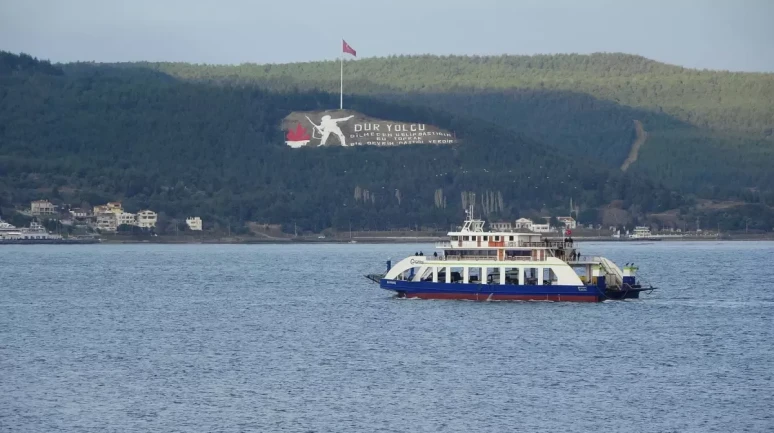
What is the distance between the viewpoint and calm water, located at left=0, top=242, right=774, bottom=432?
57.1 meters

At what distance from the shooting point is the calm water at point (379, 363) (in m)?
57.1

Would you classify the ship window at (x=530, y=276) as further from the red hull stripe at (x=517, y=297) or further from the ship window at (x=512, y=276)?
the red hull stripe at (x=517, y=297)

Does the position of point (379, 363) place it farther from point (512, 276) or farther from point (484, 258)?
point (512, 276)

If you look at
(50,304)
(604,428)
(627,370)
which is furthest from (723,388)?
(50,304)

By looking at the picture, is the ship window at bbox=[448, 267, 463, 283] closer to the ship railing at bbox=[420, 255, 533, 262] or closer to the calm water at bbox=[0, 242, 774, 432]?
the ship railing at bbox=[420, 255, 533, 262]

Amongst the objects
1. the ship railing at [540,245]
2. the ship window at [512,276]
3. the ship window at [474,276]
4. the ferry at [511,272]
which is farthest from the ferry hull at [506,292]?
the ship railing at [540,245]

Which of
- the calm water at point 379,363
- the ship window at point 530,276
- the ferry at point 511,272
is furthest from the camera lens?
the ship window at point 530,276

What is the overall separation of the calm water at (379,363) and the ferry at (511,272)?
1288 millimetres

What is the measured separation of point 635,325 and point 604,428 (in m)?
33.1

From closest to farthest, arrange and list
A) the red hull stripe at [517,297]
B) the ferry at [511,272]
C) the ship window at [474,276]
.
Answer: the ferry at [511,272], the red hull stripe at [517,297], the ship window at [474,276]

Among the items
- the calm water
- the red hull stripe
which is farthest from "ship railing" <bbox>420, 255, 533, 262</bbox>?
the calm water

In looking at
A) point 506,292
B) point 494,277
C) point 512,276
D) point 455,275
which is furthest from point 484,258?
point 455,275

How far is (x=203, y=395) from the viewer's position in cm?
6178

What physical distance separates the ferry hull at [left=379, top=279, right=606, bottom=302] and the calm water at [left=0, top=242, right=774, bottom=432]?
956 millimetres
